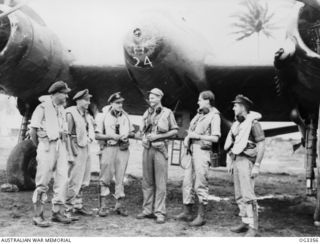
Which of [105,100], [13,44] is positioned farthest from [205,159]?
[105,100]

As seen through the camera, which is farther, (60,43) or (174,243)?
(60,43)

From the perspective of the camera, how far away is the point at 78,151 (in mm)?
5590

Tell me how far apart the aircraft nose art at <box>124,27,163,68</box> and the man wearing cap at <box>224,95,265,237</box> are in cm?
208

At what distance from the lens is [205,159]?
17.5ft

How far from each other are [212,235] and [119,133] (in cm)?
198

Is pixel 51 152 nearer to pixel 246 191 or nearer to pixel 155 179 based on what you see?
pixel 155 179

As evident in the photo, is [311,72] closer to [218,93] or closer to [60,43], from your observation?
[218,93]

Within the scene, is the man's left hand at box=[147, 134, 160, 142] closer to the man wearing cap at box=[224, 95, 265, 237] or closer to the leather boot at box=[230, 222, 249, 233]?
the man wearing cap at box=[224, 95, 265, 237]

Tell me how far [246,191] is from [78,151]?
7.68 ft

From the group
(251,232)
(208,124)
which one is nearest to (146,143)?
(208,124)

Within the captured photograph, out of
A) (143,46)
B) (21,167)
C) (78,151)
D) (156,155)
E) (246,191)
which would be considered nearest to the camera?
(246,191)

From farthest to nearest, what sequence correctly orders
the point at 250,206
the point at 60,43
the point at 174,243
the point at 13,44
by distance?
the point at 60,43, the point at 13,44, the point at 250,206, the point at 174,243

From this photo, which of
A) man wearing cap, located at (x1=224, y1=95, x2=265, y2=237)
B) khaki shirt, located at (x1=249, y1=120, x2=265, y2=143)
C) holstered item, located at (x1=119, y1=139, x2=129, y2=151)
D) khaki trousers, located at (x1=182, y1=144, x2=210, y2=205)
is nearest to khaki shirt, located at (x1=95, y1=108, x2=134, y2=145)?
holstered item, located at (x1=119, y1=139, x2=129, y2=151)

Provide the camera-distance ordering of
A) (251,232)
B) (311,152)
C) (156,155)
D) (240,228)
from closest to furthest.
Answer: (251,232) → (240,228) → (156,155) → (311,152)
